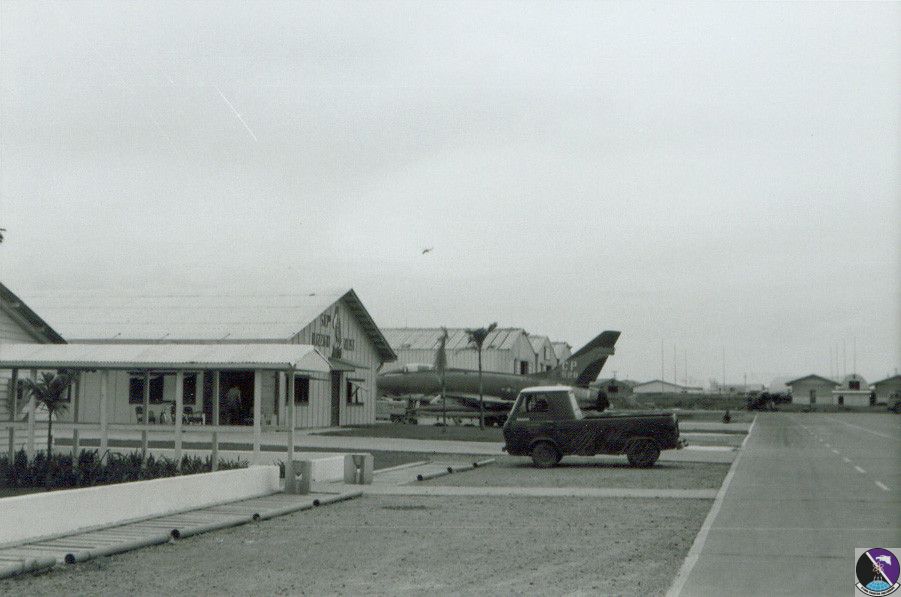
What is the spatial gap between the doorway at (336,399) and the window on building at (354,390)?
721mm

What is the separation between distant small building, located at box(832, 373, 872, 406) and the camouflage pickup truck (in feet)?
356

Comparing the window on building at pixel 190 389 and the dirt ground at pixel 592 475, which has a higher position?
the window on building at pixel 190 389

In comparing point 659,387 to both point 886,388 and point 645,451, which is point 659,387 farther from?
point 645,451

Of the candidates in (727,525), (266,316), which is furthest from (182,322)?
(727,525)

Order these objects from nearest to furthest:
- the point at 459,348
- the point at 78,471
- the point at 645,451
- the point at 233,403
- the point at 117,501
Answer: the point at 117,501 < the point at 78,471 < the point at 233,403 < the point at 645,451 < the point at 459,348

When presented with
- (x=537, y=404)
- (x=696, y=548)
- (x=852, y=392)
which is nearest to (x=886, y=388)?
(x=852, y=392)

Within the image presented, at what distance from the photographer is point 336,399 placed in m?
42.6

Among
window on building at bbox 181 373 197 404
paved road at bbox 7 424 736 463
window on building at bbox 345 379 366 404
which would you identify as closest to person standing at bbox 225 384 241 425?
paved road at bbox 7 424 736 463

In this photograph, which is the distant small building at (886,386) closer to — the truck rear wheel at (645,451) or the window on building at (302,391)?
the window on building at (302,391)

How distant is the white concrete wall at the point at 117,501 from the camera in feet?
40.5

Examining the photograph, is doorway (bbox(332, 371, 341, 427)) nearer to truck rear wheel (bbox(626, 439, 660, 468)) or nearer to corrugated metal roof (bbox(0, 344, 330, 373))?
truck rear wheel (bbox(626, 439, 660, 468))

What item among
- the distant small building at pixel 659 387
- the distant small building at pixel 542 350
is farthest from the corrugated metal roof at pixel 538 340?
the distant small building at pixel 659 387

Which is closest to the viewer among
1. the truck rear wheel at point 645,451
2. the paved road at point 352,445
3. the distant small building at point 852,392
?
the truck rear wheel at point 645,451

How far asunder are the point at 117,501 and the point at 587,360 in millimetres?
41647
